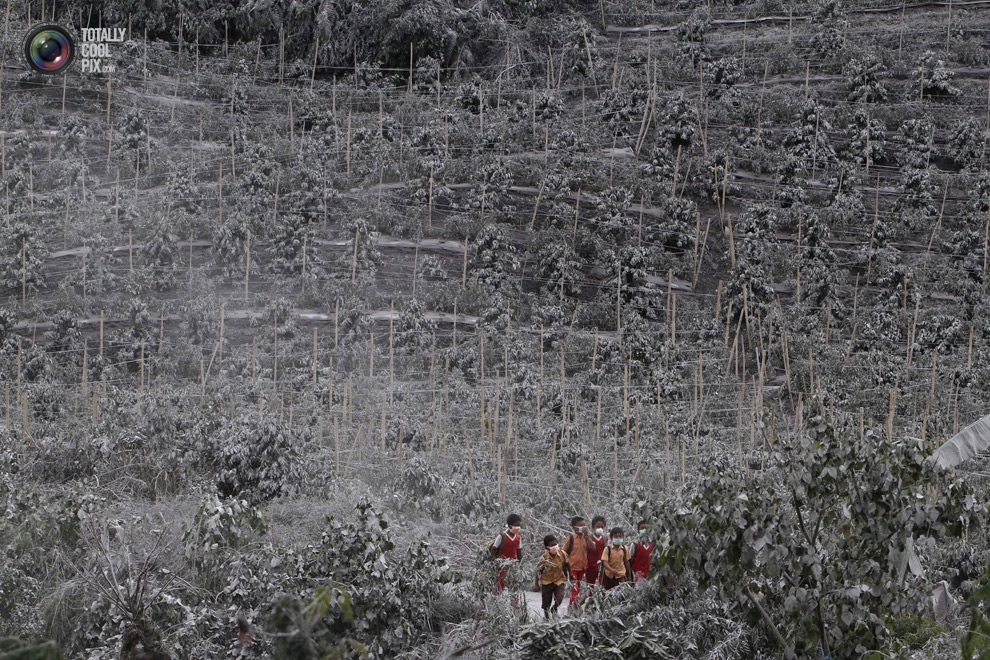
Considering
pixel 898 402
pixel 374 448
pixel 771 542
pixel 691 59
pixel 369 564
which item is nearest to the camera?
pixel 771 542

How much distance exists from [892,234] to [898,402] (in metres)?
3.78

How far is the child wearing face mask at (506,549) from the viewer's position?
25.2 feet

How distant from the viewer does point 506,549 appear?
769cm

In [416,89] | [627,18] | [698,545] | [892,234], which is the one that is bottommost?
[698,545]

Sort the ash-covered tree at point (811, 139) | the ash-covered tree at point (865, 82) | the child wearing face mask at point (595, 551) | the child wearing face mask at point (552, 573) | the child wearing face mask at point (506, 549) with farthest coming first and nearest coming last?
the ash-covered tree at point (865, 82)
the ash-covered tree at point (811, 139)
the child wearing face mask at point (595, 551)
the child wearing face mask at point (506, 549)
the child wearing face mask at point (552, 573)

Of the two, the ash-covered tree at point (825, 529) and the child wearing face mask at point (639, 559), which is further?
the child wearing face mask at point (639, 559)

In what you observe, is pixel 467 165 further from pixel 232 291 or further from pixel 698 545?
pixel 698 545

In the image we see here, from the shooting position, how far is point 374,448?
11.8 m

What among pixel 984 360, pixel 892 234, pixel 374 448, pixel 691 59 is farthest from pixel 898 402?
pixel 691 59

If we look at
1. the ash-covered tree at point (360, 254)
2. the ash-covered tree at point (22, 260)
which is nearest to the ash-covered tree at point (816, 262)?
the ash-covered tree at point (360, 254)

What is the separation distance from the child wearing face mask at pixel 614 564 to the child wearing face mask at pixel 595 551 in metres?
0.05

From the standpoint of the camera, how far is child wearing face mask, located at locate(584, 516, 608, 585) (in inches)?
307

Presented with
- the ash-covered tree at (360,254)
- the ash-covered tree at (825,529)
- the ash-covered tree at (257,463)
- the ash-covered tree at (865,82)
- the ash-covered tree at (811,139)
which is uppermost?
the ash-covered tree at (865,82)

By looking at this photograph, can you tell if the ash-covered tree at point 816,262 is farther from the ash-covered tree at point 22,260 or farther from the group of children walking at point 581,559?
the ash-covered tree at point 22,260
